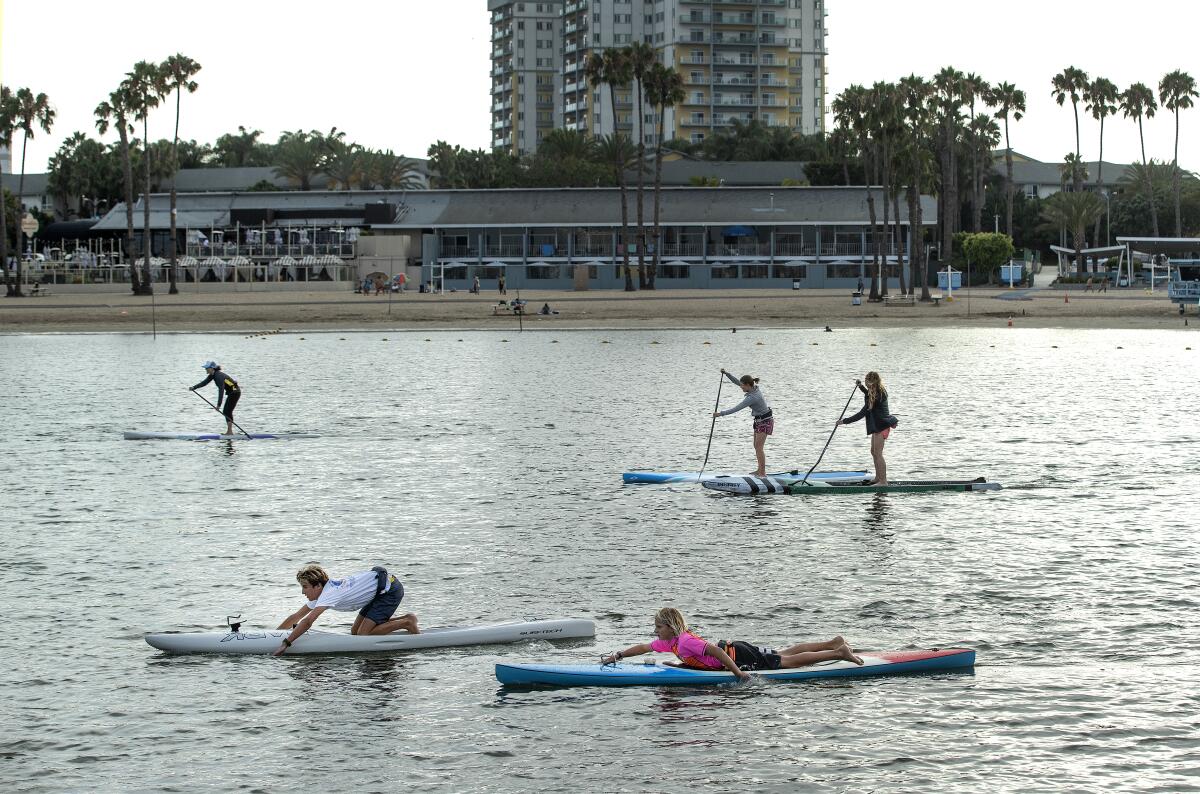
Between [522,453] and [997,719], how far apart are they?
1888 cm

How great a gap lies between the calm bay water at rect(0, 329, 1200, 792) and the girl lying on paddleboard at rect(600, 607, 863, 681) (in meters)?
0.26

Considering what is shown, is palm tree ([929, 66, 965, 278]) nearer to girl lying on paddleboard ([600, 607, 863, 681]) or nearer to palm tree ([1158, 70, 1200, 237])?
palm tree ([1158, 70, 1200, 237])

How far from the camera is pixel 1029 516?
22.4 metres

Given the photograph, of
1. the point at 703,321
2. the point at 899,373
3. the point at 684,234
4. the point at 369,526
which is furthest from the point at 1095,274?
the point at 369,526

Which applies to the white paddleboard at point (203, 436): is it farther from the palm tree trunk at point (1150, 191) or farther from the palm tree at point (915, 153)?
the palm tree trunk at point (1150, 191)

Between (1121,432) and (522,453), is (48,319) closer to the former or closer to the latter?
(522,453)

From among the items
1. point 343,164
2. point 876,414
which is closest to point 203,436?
point 876,414

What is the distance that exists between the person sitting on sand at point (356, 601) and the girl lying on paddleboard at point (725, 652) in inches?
102

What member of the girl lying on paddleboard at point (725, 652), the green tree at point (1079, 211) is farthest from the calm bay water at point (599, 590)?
the green tree at point (1079, 211)

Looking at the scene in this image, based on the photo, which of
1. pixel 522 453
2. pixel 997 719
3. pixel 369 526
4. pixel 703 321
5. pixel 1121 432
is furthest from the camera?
pixel 703 321

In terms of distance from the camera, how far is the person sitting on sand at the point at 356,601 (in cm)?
1453

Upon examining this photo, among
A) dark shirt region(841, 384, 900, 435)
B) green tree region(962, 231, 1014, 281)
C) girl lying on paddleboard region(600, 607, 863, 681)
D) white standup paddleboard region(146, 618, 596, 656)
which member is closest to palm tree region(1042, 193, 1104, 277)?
green tree region(962, 231, 1014, 281)

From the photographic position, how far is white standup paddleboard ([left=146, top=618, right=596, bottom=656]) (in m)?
15.0

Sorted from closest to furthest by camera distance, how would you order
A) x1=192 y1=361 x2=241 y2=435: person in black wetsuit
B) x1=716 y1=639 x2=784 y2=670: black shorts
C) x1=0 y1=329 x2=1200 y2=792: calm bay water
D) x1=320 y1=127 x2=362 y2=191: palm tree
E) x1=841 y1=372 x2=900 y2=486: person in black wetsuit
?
x1=0 y1=329 x2=1200 y2=792: calm bay water, x1=716 y1=639 x2=784 y2=670: black shorts, x1=841 y1=372 x2=900 y2=486: person in black wetsuit, x1=192 y1=361 x2=241 y2=435: person in black wetsuit, x1=320 y1=127 x2=362 y2=191: palm tree
